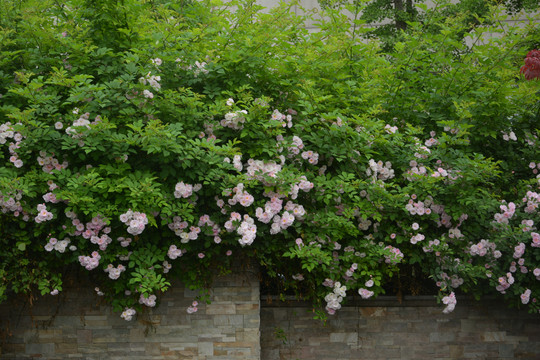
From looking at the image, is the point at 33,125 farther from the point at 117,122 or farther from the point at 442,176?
the point at 442,176

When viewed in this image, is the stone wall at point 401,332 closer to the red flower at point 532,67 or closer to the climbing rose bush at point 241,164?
the climbing rose bush at point 241,164

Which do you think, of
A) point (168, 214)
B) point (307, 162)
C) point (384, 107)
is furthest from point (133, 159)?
point (384, 107)

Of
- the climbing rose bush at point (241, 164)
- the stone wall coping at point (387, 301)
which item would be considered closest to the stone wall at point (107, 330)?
the climbing rose bush at point (241, 164)

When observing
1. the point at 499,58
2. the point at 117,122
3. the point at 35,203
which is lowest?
the point at 35,203

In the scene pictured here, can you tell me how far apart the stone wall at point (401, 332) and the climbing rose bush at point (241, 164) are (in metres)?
0.26

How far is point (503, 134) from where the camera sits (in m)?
5.37

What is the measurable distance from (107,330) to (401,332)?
8.99 feet

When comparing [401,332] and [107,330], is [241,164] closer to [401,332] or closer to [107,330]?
[107,330]

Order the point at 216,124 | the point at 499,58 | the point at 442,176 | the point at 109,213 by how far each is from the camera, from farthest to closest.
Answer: the point at 499,58
the point at 442,176
the point at 216,124
the point at 109,213

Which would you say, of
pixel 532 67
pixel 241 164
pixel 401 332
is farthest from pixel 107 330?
pixel 532 67

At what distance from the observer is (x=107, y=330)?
15.5 feet

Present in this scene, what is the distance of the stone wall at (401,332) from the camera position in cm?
512

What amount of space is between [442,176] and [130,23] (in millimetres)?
3049

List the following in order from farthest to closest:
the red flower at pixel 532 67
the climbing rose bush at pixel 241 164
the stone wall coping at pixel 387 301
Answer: the stone wall coping at pixel 387 301, the red flower at pixel 532 67, the climbing rose bush at pixel 241 164
